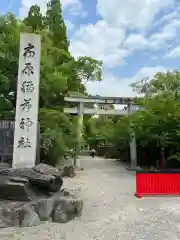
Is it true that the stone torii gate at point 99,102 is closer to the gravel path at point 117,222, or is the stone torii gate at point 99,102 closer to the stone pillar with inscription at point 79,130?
the stone pillar with inscription at point 79,130

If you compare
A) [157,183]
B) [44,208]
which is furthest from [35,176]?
[157,183]

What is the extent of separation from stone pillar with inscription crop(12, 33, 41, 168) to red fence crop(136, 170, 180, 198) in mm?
2933

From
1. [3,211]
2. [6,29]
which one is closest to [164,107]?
[6,29]

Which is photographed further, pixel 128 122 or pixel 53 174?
pixel 128 122

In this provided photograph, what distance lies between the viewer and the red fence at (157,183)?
25.4ft

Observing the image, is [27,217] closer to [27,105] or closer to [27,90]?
[27,105]

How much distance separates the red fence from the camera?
25.4 feet

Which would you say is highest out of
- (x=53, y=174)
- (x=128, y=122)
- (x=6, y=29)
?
(x=6, y=29)

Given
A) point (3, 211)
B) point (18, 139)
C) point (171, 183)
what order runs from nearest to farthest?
point (3, 211) → point (18, 139) → point (171, 183)

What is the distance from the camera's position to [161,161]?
14195mm

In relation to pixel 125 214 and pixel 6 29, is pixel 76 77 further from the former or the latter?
pixel 125 214

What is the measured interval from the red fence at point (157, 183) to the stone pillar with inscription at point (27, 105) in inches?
115

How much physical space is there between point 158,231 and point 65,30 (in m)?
17.0

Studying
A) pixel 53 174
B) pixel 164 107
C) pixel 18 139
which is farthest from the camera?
pixel 164 107
